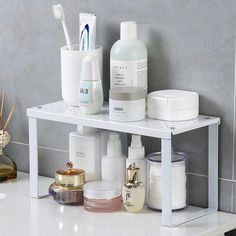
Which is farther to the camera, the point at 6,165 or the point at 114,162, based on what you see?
the point at 6,165

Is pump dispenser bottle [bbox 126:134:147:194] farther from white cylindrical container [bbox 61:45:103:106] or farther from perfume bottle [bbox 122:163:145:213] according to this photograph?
white cylindrical container [bbox 61:45:103:106]

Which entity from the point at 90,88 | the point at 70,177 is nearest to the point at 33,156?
the point at 70,177

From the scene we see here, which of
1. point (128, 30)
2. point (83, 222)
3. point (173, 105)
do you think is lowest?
point (83, 222)

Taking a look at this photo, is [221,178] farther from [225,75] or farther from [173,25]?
[173,25]

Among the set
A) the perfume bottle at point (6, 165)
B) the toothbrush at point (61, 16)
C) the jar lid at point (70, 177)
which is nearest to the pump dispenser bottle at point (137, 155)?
the jar lid at point (70, 177)

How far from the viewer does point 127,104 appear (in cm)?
150

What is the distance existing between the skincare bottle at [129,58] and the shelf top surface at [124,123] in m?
0.08

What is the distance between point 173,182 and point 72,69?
1.00 ft

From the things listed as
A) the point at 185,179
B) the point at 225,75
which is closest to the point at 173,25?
the point at 225,75

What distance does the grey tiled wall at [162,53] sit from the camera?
1.52 m

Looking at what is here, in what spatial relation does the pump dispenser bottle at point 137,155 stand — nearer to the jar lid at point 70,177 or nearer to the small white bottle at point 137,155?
the small white bottle at point 137,155

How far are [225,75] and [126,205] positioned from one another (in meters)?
0.31

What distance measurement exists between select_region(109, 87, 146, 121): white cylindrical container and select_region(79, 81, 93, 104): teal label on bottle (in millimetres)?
56

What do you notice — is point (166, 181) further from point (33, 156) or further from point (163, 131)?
point (33, 156)
